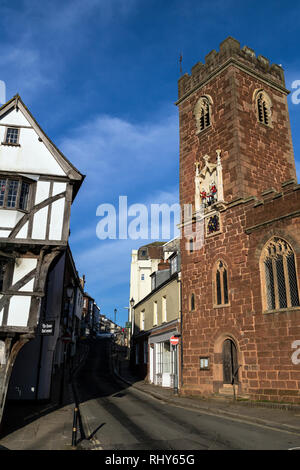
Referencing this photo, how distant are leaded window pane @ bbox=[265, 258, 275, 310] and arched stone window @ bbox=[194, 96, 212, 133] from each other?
36.1ft

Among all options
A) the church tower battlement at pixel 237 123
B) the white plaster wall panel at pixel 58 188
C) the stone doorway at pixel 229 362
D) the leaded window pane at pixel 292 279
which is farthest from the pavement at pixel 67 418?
the church tower battlement at pixel 237 123

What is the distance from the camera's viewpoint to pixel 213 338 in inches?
818

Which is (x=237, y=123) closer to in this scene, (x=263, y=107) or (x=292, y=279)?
(x=263, y=107)

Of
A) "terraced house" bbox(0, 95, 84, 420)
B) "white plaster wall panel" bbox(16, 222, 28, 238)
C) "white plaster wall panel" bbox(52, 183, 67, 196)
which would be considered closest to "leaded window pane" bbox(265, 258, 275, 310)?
"terraced house" bbox(0, 95, 84, 420)

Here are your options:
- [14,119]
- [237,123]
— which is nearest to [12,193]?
[14,119]

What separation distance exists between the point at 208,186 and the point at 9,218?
43.0ft

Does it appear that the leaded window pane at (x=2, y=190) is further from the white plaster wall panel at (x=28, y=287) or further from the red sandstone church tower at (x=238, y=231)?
the red sandstone church tower at (x=238, y=231)

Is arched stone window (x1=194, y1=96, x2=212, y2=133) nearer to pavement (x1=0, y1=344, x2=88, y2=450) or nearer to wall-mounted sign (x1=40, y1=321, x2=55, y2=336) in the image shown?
wall-mounted sign (x1=40, y1=321, x2=55, y2=336)

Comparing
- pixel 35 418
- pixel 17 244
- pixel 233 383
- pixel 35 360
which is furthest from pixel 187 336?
pixel 17 244

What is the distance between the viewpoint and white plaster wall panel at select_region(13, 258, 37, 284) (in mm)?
13961

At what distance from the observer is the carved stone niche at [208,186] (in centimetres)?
2250

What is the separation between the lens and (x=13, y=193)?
15.2 m

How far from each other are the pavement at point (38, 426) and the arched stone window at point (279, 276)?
1040cm

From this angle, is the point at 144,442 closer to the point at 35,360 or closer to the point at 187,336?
the point at 35,360
